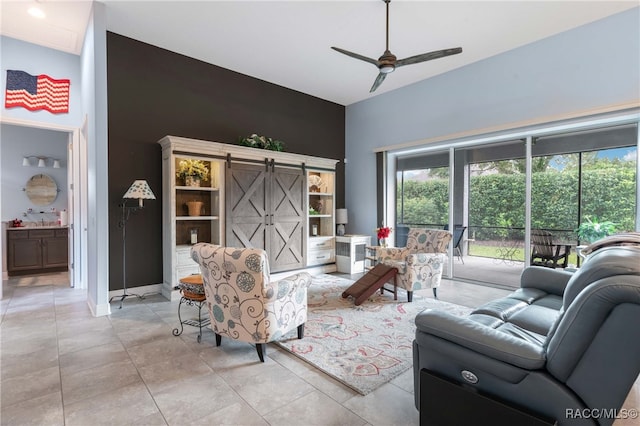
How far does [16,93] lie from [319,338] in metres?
5.22

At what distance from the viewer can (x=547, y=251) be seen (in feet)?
15.3

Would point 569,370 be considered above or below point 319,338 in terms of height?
above

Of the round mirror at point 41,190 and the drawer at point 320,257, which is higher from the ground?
the round mirror at point 41,190

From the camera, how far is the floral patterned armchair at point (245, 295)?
2.42m

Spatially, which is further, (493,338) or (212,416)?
(212,416)

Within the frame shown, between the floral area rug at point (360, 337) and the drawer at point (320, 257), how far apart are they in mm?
1415

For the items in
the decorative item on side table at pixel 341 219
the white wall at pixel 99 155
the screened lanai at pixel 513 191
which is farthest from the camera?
the decorative item on side table at pixel 341 219

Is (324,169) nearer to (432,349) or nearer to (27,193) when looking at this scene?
(432,349)

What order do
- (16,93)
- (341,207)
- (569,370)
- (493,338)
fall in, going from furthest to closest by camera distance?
(341,207), (16,93), (493,338), (569,370)

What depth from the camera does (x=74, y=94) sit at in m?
4.83

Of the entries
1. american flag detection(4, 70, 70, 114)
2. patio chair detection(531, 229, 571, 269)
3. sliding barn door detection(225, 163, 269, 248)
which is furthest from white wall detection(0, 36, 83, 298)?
patio chair detection(531, 229, 571, 269)

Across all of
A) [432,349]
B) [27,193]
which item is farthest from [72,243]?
[432,349]

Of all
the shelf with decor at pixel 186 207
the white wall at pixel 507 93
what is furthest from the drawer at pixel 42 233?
the white wall at pixel 507 93

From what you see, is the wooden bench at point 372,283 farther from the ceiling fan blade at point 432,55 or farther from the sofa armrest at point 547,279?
the ceiling fan blade at point 432,55
